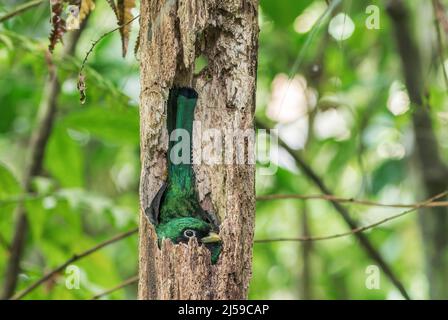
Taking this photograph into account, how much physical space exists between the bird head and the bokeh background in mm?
373

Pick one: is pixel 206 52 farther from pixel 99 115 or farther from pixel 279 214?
pixel 279 214

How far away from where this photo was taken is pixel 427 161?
2.16 m

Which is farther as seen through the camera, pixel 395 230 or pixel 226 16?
pixel 395 230

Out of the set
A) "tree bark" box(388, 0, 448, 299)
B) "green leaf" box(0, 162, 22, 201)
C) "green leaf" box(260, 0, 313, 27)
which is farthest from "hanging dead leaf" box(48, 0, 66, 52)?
"tree bark" box(388, 0, 448, 299)

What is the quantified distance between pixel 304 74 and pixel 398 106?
0.31 metres

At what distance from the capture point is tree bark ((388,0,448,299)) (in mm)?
2092

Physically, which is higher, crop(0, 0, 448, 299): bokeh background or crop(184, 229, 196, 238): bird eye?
crop(0, 0, 448, 299): bokeh background

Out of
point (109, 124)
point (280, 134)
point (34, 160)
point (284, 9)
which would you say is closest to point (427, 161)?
point (280, 134)

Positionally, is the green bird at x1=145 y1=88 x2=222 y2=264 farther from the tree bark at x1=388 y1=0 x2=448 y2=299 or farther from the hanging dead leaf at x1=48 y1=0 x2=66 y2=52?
the tree bark at x1=388 y1=0 x2=448 y2=299

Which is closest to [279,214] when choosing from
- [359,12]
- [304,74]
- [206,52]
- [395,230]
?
[395,230]

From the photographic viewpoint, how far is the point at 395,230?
2928 mm

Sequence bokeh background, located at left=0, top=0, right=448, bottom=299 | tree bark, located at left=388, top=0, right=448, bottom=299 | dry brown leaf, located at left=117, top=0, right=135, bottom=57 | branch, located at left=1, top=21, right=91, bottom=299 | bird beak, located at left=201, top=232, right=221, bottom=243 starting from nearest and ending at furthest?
bird beak, located at left=201, top=232, right=221, bottom=243 < dry brown leaf, located at left=117, top=0, right=135, bottom=57 < bokeh background, located at left=0, top=0, right=448, bottom=299 < branch, located at left=1, top=21, right=91, bottom=299 < tree bark, located at left=388, top=0, right=448, bottom=299

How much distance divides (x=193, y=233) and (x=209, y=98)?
7.0 inches

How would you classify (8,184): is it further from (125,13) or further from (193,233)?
(193,233)
